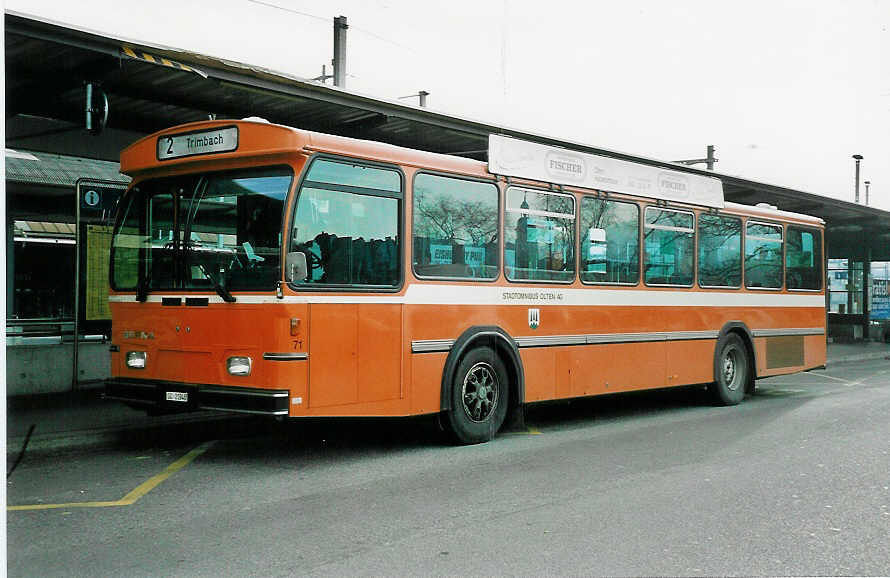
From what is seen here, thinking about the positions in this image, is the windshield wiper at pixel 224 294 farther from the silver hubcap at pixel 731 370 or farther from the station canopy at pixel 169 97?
the silver hubcap at pixel 731 370

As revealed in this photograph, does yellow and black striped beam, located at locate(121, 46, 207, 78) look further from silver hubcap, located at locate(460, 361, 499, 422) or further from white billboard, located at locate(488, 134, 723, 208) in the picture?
silver hubcap, located at locate(460, 361, 499, 422)

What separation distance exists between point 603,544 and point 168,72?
24.2 ft

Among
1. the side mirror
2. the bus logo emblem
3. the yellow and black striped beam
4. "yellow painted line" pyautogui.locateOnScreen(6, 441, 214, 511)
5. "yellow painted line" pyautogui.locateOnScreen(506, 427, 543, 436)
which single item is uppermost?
the yellow and black striped beam

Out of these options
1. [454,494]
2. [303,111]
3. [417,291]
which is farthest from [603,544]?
[303,111]

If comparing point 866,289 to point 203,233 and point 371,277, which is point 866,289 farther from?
point 203,233

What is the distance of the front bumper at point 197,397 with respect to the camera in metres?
7.43

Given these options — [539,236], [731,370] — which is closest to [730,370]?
[731,370]

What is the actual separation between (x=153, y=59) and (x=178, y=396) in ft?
11.8

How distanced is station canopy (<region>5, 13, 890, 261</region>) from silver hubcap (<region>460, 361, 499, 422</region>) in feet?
13.1

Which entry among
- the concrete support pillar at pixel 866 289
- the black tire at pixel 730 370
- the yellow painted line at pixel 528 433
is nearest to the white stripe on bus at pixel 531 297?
the black tire at pixel 730 370

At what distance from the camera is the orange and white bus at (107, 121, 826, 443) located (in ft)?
25.1

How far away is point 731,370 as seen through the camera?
1318 centimetres

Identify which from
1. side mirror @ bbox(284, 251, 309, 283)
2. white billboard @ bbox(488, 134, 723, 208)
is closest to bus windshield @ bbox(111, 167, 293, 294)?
side mirror @ bbox(284, 251, 309, 283)

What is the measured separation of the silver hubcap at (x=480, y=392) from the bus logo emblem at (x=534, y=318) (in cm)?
76
